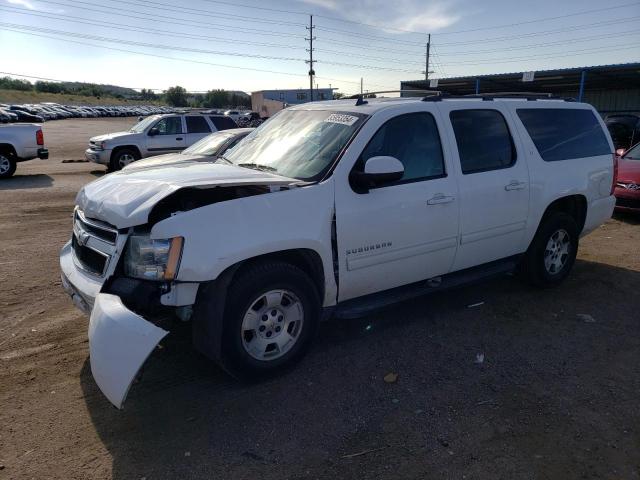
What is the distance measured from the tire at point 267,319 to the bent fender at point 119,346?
60 centimetres

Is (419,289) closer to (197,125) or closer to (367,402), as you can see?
(367,402)

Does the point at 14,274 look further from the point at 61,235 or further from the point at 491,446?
the point at 491,446

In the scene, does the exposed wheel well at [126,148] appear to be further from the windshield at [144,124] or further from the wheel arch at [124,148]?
the windshield at [144,124]

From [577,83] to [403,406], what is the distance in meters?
31.8

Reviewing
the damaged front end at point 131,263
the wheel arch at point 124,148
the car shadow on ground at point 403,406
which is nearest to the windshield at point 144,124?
the wheel arch at point 124,148

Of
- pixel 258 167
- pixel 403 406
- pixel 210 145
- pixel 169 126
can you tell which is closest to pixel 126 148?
pixel 169 126

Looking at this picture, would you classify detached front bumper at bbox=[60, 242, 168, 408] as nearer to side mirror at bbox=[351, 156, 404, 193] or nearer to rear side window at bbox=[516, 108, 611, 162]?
side mirror at bbox=[351, 156, 404, 193]

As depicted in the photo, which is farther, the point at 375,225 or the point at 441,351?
the point at 441,351

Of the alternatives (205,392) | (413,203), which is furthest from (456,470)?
(413,203)

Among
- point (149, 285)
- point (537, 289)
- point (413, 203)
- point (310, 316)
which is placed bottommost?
point (537, 289)

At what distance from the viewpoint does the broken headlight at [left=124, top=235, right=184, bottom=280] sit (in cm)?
300

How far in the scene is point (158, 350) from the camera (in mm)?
3965

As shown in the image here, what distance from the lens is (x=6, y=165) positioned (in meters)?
14.0

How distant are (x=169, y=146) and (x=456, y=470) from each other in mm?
14250
